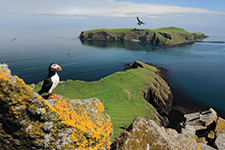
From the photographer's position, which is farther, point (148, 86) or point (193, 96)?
point (193, 96)

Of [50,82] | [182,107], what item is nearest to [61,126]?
[50,82]

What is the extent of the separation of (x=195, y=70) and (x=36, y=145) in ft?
322

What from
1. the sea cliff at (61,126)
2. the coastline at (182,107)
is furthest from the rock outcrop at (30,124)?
the coastline at (182,107)

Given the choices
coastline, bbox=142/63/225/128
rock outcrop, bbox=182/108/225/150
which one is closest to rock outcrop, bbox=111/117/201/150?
rock outcrop, bbox=182/108/225/150

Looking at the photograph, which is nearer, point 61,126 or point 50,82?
point 61,126

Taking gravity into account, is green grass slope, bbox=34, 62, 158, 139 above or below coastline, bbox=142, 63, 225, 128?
above

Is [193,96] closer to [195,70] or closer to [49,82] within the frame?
[195,70]

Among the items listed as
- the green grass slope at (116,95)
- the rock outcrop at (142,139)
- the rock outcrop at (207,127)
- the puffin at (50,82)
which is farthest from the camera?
the green grass slope at (116,95)

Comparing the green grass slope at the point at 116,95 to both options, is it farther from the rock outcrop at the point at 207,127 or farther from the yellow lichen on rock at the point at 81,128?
the yellow lichen on rock at the point at 81,128

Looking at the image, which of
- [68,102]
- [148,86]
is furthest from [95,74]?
[68,102]

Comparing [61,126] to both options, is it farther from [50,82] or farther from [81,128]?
[50,82]

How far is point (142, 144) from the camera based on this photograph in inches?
272

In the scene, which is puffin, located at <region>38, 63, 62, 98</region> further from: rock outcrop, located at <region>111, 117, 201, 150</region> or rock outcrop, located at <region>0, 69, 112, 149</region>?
rock outcrop, located at <region>111, 117, 201, 150</region>

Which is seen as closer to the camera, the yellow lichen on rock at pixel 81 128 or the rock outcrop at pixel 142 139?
the yellow lichen on rock at pixel 81 128
